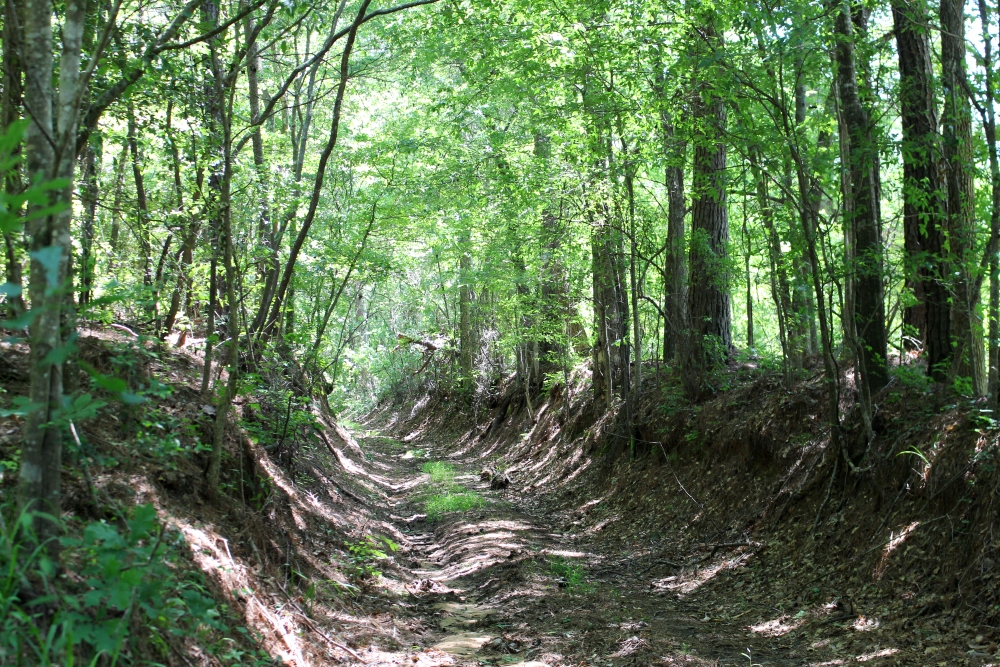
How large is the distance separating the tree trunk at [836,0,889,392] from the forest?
0.04m

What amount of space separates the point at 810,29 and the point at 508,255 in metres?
8.53

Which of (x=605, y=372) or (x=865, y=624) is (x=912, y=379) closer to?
(x=865, y=624)

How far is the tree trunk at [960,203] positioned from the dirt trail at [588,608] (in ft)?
9.30

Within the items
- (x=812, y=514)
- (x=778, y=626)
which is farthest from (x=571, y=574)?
(x=812, y=514)

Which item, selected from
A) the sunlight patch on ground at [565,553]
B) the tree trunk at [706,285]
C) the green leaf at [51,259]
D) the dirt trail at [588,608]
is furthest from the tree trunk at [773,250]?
the green leaf at [51,259]

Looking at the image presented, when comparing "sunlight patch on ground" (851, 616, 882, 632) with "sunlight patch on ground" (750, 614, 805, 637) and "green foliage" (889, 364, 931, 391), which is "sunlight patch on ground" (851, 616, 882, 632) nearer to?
"sunlight patch on ground" (750, 614, 805, 637)

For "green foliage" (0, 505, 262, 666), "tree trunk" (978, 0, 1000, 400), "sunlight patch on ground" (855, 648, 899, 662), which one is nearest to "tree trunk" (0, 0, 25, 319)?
"green foliage" (0, 505, 262, 666)

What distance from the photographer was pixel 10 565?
2570 mm

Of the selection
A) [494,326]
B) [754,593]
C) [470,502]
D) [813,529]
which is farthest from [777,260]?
[494,326]

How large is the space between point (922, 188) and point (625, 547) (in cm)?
536

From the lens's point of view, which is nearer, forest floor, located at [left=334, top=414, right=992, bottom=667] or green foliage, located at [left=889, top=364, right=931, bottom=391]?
forest floor, located at [left=334, top=414, right=992, bottom=667]

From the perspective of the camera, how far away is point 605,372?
44.7 feet

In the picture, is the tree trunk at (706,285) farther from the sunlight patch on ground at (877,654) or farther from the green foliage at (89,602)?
the green foliage at (89,602)

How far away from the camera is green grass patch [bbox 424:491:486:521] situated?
35.6 feet
